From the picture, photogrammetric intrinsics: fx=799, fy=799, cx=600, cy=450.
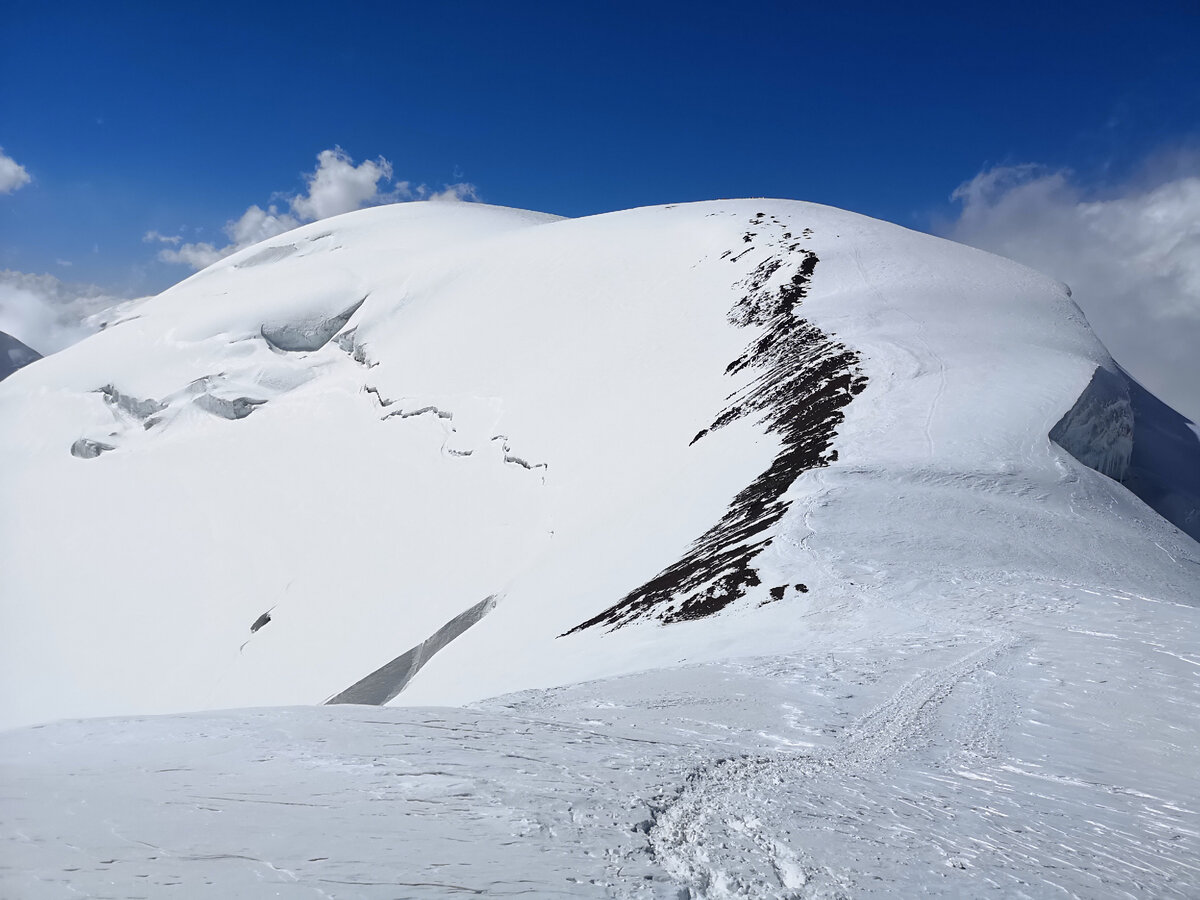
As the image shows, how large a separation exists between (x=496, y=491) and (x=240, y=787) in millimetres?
30308

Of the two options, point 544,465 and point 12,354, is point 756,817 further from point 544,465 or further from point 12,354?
point 12,354

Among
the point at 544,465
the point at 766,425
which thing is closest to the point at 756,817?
the point at 766,425

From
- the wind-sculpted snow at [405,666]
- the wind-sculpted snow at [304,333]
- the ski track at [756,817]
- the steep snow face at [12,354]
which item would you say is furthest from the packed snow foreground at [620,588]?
the steep snow face at [12,354]

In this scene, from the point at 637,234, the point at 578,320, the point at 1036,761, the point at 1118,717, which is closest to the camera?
the point at 1036,761

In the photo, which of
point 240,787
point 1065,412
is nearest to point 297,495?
point 1065,412

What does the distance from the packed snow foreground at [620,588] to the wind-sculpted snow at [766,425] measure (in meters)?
0.18

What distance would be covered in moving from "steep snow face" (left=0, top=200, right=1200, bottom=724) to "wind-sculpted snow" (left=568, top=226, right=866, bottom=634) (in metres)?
0.13

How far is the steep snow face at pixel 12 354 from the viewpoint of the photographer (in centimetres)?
17557

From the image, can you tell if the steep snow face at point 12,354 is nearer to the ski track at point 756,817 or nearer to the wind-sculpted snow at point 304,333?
the wind-sculpted snow at point 304,333

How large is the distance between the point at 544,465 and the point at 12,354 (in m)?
197

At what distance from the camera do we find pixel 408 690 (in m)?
18.0

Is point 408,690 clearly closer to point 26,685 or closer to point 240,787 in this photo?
point 240,787

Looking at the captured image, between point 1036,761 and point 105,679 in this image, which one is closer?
point 1036,761

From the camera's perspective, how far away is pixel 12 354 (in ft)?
593
